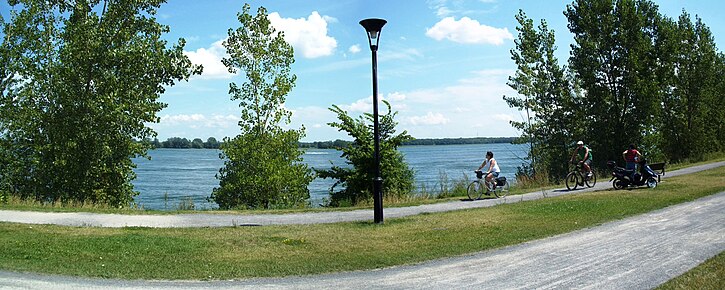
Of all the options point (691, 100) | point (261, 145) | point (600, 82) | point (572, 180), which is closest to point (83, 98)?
point (261, 145)

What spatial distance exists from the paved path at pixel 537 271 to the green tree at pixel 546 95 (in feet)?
90.4

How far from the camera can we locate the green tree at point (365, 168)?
18.6 metres

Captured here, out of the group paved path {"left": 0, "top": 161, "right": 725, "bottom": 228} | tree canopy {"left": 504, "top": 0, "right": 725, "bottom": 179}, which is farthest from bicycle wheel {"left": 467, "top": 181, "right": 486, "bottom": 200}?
tree canopy {"left": 504, "top": 0, "right": 725, "bottom": 179}

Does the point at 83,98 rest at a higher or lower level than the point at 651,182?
higher

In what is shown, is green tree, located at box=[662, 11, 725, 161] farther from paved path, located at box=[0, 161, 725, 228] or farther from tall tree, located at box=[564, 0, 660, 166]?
paved path, located at box=[0, 161, 725, 228]

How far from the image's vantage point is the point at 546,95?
119 ft

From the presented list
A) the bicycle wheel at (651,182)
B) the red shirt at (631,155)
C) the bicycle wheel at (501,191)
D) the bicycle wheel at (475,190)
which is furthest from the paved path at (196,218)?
the red shirt at (631,155)

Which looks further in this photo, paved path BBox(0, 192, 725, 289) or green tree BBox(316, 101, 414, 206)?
green tree BBox(316, 101, 414, 206)

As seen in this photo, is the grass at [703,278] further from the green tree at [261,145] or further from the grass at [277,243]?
the green tree at [261,145]

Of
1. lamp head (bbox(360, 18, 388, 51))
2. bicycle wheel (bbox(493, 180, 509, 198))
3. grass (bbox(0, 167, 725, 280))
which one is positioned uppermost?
lamp head (bbox(360, 18, 388, 51))

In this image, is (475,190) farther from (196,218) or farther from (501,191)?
(196,218)

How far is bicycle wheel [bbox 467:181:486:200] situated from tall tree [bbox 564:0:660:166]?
21374 mm

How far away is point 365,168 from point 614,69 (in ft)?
79.4

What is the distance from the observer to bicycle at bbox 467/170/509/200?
1736cm
